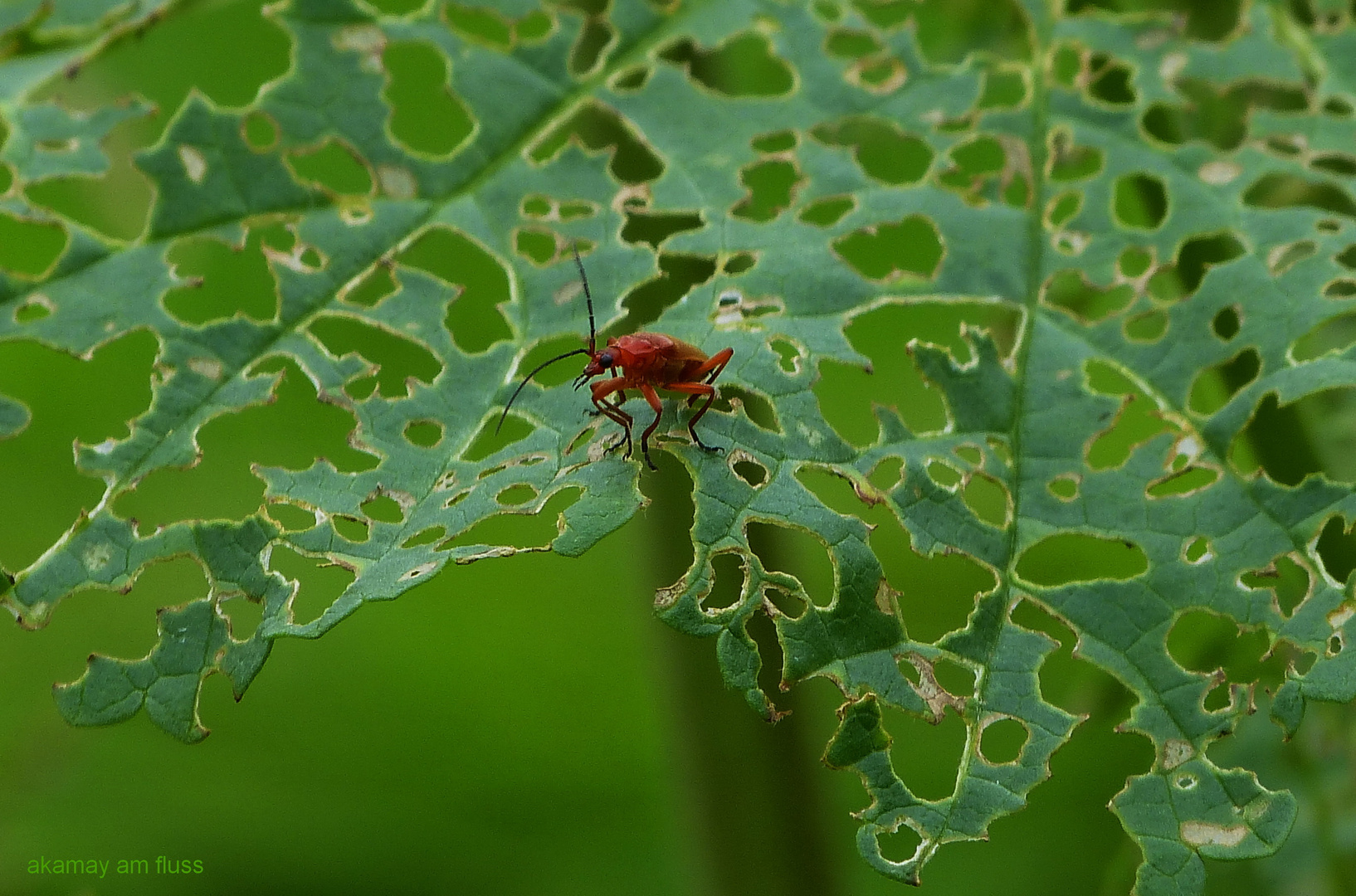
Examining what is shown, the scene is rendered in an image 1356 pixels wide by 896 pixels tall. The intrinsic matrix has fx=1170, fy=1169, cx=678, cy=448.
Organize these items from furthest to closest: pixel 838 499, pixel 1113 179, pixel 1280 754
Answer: pixel 838 499
pixel 1280 754
pixel 1113 179

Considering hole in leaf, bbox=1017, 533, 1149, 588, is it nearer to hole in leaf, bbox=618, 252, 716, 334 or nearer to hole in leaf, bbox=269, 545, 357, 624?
hole in leaf, bbox=618, 252, 716, 334

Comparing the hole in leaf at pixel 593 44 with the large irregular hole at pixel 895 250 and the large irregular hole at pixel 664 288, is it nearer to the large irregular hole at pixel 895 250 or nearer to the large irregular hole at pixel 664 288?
the large irregular hole at pixel 664 288

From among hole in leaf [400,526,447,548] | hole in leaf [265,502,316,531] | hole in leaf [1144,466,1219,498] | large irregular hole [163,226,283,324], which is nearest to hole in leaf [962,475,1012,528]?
hole in leaf [1144,466,1219,498]

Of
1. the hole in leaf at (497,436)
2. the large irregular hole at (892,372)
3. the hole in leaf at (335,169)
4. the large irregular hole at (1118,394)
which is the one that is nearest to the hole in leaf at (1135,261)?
the large irregular hole at (1118,394)

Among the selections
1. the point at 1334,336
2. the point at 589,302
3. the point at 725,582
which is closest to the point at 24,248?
the point at 589,302

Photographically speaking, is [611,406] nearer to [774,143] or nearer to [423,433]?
[423,433]

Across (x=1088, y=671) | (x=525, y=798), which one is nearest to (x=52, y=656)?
(x=525, y=798)

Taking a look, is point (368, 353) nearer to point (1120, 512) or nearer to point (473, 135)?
point (473, 135)
